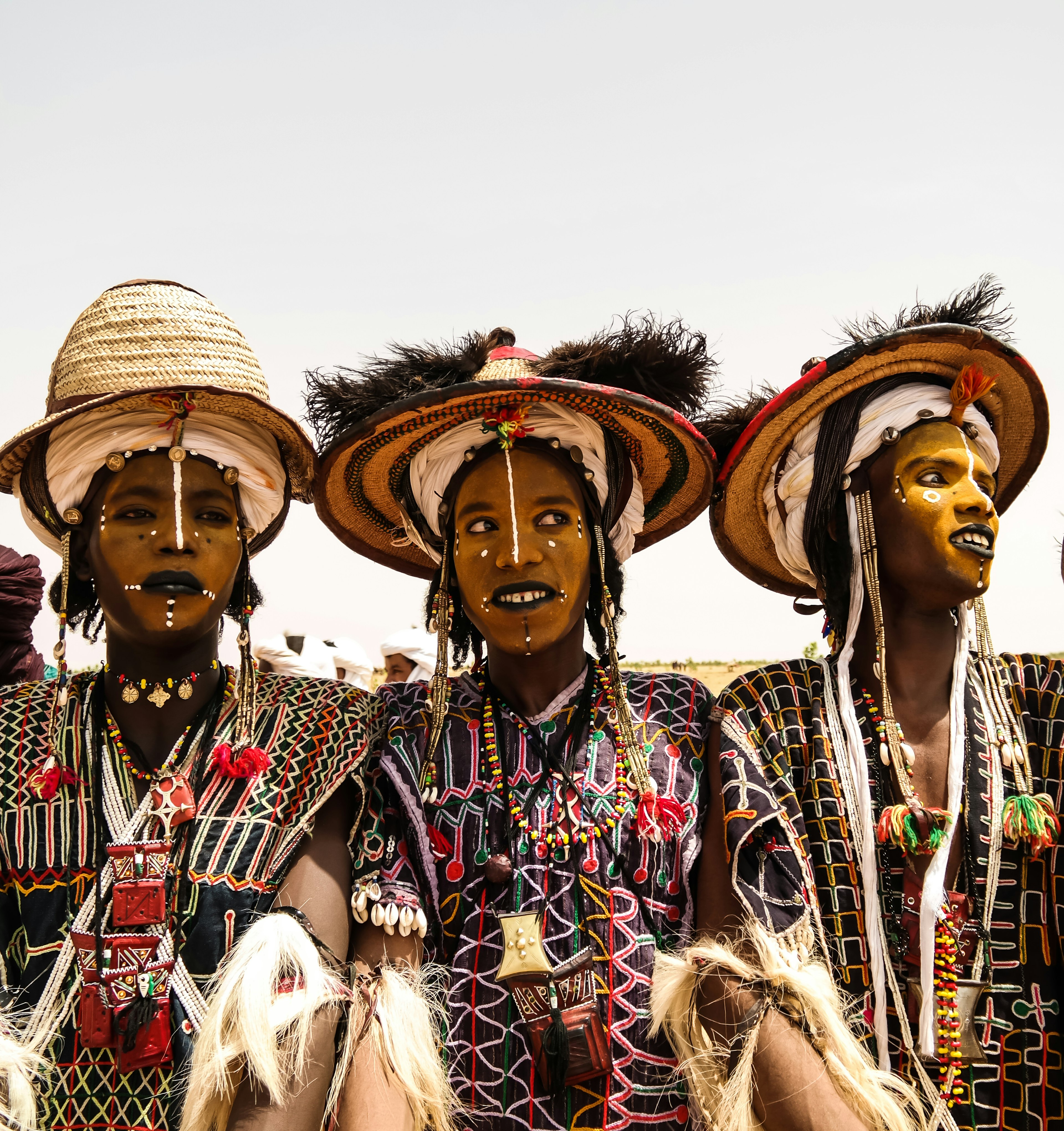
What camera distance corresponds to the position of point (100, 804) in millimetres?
2998

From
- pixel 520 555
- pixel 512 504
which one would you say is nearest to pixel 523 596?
pixel 520 555

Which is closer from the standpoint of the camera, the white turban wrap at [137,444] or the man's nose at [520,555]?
the man's nose at [520,555]

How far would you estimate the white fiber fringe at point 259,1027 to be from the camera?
2.50 m

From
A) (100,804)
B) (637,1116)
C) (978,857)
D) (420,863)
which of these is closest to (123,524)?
(100,804)

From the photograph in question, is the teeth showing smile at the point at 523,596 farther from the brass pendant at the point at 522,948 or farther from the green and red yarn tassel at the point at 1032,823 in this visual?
the green and red yarn tassel at the point at 1032,823

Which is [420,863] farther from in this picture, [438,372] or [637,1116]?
[438,372]

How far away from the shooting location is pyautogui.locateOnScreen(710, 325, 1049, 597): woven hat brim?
3.04 metres

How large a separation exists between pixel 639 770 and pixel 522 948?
1.91ft

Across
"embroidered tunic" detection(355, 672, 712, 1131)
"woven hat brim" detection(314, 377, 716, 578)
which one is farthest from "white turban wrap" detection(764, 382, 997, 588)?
"embroidered tunic" detection(355, 672, 712, 1131)

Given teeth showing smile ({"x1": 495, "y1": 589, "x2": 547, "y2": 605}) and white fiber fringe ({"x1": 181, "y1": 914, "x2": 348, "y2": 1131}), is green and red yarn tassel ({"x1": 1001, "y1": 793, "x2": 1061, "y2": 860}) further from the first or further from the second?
white fiber fringe ({"x1": 181, "y1": 914, "x2": 348, "y2": 1131})

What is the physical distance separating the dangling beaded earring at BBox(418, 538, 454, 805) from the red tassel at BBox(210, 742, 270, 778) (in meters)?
0.49

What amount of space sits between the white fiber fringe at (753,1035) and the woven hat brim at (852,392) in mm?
1381

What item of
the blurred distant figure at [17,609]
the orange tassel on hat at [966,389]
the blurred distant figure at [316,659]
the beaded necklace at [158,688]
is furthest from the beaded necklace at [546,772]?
the blurred distant figure at [316,659]

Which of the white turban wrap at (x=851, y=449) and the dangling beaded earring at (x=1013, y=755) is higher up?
the white turban wrap at (x=851, y=449)
